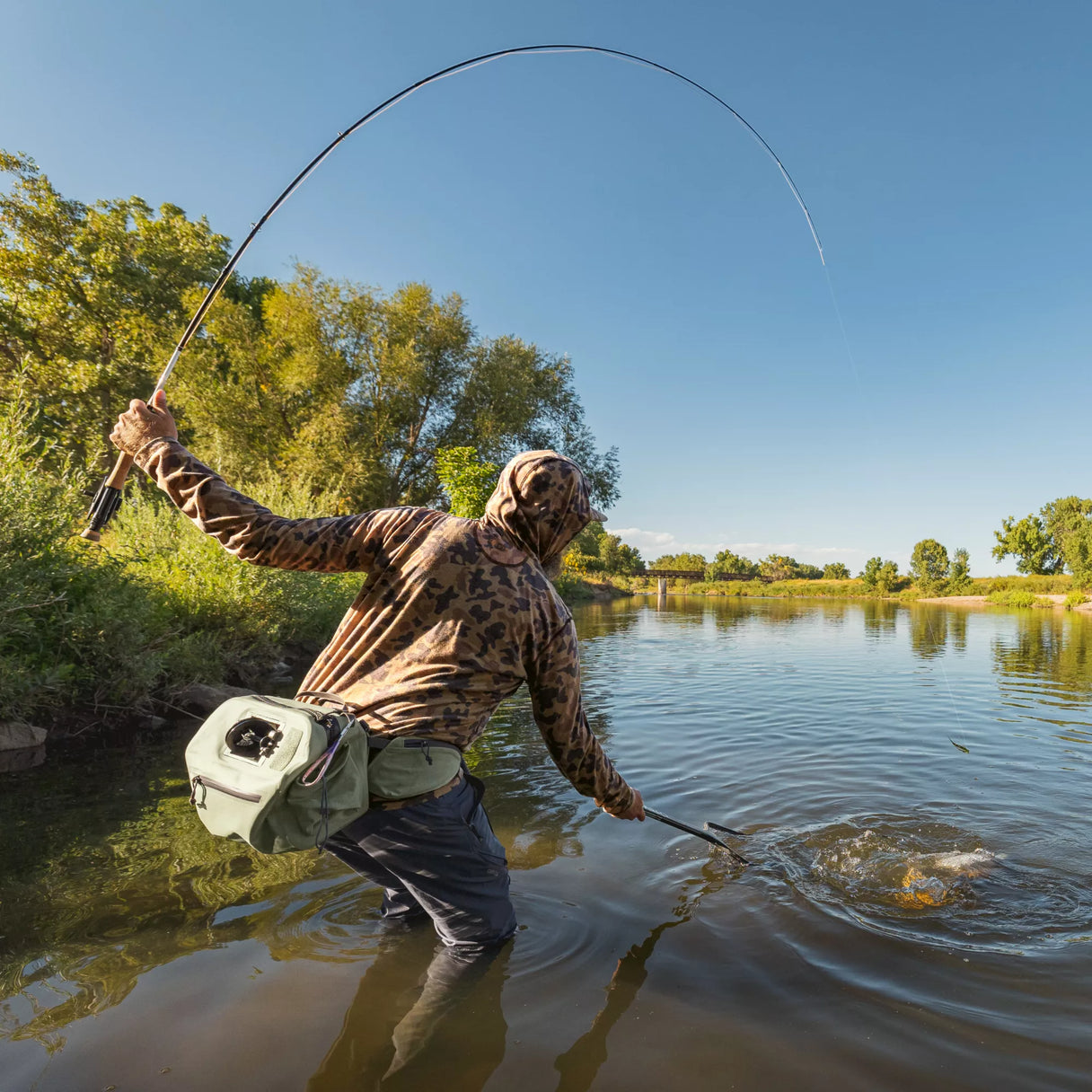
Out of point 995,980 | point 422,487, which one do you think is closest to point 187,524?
point 995,980

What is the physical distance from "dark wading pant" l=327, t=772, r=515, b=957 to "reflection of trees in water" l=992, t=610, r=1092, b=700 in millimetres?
12267

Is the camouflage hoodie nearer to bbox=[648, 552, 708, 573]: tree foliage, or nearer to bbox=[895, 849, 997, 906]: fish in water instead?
bbox=[895, 849, 997, 906]: fish in water

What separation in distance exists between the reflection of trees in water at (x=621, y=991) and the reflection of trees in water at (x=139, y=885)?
0.95m

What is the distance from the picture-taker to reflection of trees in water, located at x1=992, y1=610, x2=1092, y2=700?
13.8 meters

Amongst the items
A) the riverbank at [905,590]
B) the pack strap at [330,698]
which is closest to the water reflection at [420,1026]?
the pack strap at [330,698]

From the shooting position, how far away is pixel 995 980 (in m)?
3.19

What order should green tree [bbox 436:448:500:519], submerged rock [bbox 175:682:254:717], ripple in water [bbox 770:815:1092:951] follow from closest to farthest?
ripple in water [bbox 770:815:1092:951], submerged rock [bbox 175:682:254:717], green tree [bbox 436:448:500:519]

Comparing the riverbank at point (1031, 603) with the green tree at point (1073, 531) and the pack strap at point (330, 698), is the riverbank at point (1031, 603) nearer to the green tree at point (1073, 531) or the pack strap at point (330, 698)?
the green tree at point (1073, 531)

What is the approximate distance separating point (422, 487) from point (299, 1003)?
26.9 meters

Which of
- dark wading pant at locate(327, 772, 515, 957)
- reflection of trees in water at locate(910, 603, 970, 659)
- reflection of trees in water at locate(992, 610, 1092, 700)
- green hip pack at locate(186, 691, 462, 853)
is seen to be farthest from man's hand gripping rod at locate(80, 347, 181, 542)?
reflection of trees in water at locate(910, 603, 970, 659)

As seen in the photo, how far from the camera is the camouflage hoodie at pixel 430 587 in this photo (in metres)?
2.47

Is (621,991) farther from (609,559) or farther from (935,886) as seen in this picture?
(609,559)

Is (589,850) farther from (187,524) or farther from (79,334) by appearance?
(79,334)

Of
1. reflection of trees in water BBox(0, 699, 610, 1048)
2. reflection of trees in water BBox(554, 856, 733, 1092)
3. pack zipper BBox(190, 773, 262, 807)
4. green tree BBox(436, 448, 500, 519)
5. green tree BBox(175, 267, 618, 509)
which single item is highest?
green tree BBox(175, 267, 618, 509)
